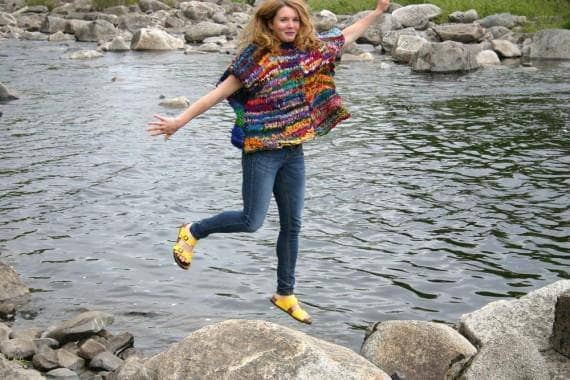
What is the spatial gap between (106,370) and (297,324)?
205 cm

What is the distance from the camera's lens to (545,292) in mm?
7734

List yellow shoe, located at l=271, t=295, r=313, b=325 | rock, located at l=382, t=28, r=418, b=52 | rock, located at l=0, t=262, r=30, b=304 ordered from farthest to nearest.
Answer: rock, located at l=382, t=28, r=418, b=52 → rock, located at l=0, t=262, r=30, b=304 → yellow shoe, located at l=271, t=295, r=313, b=325

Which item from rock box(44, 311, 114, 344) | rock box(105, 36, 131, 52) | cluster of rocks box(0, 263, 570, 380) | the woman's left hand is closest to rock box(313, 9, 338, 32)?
rock box(105, 36, 131, 52)

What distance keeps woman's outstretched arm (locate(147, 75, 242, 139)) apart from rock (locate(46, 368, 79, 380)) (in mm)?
2107

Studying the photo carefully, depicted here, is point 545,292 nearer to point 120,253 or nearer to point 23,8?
point 120,253

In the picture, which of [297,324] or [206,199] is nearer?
[297,324]

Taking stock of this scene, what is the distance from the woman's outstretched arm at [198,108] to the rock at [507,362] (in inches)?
109

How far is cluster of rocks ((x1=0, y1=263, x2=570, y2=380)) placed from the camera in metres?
6.18

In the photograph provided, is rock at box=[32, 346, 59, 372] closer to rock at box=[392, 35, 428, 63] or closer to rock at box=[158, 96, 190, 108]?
rock at box=[158, 96, 190, 108]

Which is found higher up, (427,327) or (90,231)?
(427,327)

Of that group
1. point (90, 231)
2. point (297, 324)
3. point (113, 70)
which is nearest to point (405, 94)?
point (113, 70)

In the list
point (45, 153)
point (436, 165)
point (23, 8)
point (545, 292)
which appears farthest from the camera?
point (23, 8)

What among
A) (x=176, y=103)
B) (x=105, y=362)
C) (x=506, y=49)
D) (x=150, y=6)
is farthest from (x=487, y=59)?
(x=150, y=6)

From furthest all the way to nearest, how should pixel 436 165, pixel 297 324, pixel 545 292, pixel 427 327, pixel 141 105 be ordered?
1. pixel 141 105
2. pixel 436 165
3. pixel 297 324
4. pixel 545 292
5. pixel 427 327
